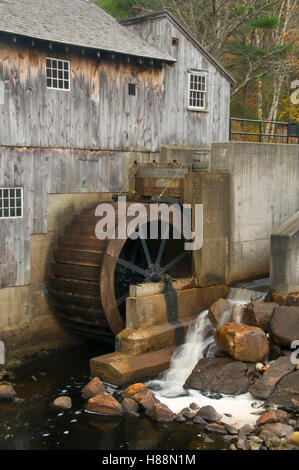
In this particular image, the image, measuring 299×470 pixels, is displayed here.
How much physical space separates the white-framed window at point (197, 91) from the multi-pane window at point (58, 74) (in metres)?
3.58

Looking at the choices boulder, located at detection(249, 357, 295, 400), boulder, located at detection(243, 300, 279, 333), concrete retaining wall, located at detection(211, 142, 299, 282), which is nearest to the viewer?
boulder, located at detection(249, 357, 295, 400)

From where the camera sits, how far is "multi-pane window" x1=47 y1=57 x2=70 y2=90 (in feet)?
40.2

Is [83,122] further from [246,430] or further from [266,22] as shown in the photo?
[266,22]

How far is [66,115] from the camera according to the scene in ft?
41.2

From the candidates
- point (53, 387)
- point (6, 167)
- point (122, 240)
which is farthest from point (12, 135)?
point (53, 387)

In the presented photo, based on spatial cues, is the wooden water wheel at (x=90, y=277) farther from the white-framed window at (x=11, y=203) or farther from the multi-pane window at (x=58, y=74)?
the multi-pane window at (x=58, y=74)

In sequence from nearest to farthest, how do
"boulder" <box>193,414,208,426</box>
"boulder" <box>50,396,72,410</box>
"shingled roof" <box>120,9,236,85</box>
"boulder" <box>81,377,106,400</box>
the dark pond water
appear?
the dark pond water → "boulder" <box>193,414,208,426</box> → "boulder" <box>50,396,72,410</box> → "boulder" <box>81,377,106,400</box> → "shingled roof" <box>120,9,236,85</box>

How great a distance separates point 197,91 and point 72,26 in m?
3.69

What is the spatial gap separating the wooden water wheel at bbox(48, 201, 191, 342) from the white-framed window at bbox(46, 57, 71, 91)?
2599 millimetres

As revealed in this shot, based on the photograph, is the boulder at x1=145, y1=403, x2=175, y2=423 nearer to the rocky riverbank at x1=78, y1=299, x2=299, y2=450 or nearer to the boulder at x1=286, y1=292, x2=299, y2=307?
the rocky riverbank at x1=78, y1=299, x2=299, y2=450

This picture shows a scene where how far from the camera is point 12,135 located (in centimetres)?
1163

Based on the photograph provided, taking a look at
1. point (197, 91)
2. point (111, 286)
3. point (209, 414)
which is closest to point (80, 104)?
point (197, 91)

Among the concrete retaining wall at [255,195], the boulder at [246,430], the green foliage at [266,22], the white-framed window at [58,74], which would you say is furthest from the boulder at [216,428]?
the green foliage at [266,22]

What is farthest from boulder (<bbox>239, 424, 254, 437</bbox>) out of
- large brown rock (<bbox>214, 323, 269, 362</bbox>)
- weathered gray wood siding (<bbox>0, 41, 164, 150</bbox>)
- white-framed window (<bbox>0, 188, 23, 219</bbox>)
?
weathered gray wood siding (<bbox>0, 41, 164, 150</bbox>)
